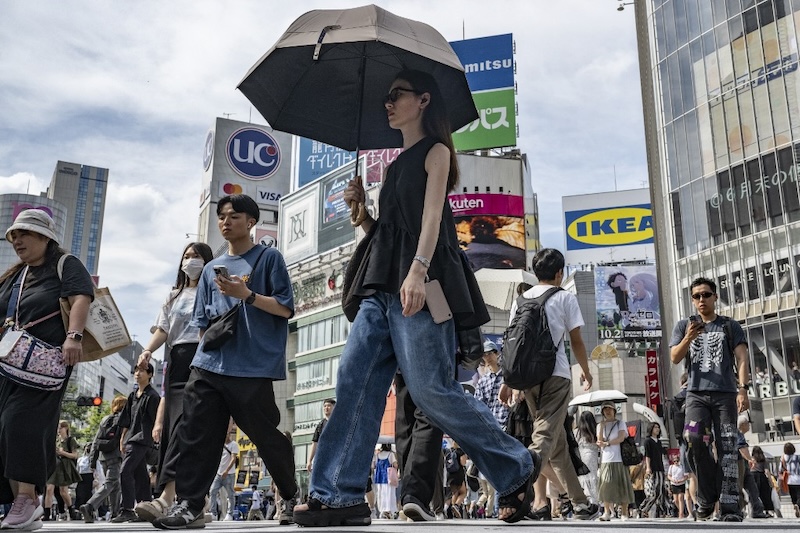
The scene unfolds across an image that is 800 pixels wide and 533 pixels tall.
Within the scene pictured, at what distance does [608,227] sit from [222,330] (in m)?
64.0

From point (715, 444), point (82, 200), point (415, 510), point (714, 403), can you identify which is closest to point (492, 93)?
point (714, 403)

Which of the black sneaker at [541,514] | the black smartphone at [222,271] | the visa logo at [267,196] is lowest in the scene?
the black sneaker at [541,514]

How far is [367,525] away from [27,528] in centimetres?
220

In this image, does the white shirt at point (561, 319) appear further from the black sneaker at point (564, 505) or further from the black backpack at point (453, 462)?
the black backpack at point (453, 462)

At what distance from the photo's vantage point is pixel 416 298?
3135mm

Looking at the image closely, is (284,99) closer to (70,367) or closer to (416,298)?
(416,298)

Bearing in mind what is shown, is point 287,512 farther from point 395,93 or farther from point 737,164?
point 737,164

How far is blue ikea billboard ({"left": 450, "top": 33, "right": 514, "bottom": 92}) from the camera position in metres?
57.8

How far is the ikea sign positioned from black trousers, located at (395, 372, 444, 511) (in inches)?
2420

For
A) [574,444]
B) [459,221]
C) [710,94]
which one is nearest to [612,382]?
[459,221]

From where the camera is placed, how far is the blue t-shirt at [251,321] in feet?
13.7

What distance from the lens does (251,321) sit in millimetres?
4270

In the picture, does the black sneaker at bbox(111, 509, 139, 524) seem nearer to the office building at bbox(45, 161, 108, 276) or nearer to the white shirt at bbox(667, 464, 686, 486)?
the white shirt at bbox(667, 464, 686, 486)

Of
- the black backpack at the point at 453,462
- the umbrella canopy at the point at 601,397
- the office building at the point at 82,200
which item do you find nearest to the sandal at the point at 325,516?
the black backpack at the point at 453,462
